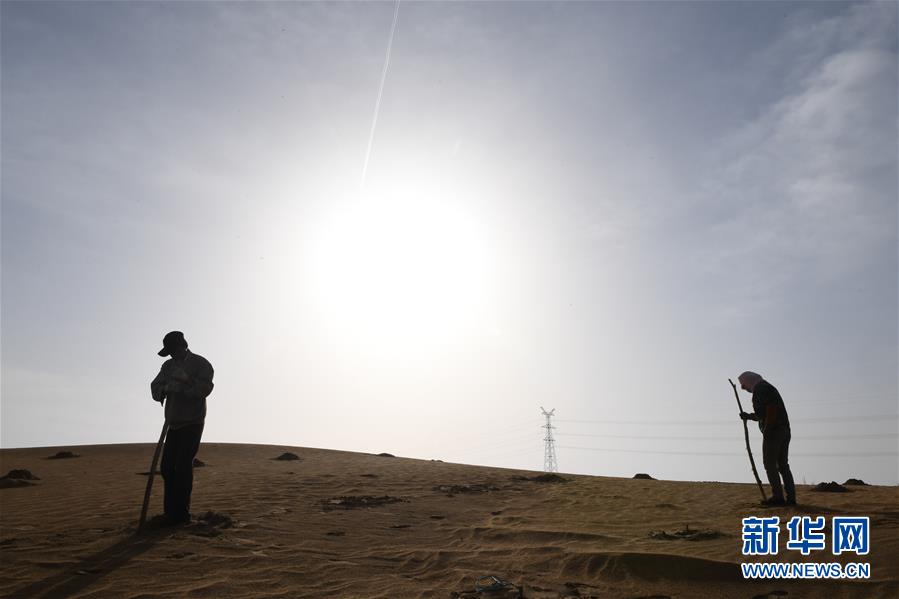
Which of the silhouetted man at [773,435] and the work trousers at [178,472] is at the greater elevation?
the silhouetted man at [773,435]

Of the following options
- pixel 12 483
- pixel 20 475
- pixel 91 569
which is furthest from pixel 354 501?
pixel 20 475

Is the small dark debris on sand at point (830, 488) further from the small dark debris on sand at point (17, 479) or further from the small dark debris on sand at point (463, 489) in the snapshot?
the small dark debris on sand at point (17, 479)

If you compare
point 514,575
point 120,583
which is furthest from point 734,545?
point 120,583

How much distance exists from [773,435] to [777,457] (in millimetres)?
321

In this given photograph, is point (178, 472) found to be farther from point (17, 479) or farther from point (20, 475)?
point (20, 475)

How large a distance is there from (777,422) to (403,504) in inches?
233

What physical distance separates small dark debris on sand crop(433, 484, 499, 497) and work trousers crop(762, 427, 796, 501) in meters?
5.00

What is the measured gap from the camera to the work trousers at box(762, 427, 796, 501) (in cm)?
844

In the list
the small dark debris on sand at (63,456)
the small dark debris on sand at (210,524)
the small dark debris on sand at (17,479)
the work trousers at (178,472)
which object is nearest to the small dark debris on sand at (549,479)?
the small dark debris on sand at (210,524)

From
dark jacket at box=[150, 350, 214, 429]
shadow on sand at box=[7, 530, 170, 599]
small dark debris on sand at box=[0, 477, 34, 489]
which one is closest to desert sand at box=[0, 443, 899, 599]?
shadow on sand at box=[7, 530, 170, 599]

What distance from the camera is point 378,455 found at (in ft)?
63.4

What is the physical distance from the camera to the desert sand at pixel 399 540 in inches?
197

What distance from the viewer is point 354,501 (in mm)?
9562

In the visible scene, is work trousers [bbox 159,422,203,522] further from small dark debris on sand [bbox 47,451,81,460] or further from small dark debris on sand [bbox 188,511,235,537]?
small dark debris on sand [bbox 47,451,81,460]
